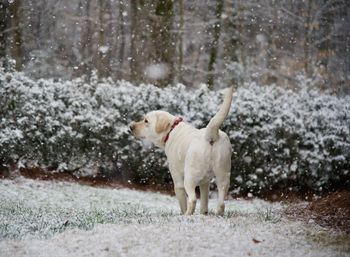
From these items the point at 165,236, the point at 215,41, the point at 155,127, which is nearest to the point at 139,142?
the point at 155,127

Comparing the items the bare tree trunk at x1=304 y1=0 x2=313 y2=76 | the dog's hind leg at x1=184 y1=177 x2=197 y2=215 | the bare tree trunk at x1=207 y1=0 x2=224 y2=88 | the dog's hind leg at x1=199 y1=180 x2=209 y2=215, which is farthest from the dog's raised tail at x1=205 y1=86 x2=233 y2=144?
the bare tree trunk at x1=304 y1=0 x2=313 y2=76

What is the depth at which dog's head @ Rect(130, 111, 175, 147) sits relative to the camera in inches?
286

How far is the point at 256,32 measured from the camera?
17953 millimetres

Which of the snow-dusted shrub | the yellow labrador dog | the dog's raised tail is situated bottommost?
the snow-dusted shrub

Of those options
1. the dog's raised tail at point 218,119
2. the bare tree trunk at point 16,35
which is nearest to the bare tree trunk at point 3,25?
the bare tree trunk at point 16,35

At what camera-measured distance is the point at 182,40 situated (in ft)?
56.3

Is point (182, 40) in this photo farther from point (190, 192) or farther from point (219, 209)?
point (190, 192)

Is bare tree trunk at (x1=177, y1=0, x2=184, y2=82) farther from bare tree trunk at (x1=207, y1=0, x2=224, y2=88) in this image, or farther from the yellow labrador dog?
the yellow labrador dog

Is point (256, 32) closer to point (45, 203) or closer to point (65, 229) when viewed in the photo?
point (45, 203)

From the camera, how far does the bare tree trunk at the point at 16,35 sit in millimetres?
15750

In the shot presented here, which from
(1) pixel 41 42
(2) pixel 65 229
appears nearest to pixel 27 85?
(1) pixel 41 42

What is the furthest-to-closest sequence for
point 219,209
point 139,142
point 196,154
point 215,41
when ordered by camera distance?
1. point 215,41
2. point 139,142
3. point 219,209
4. point 196,154

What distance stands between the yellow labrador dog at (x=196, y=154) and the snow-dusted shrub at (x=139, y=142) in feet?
15.9

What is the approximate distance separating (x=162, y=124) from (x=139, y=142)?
4.84 meters
